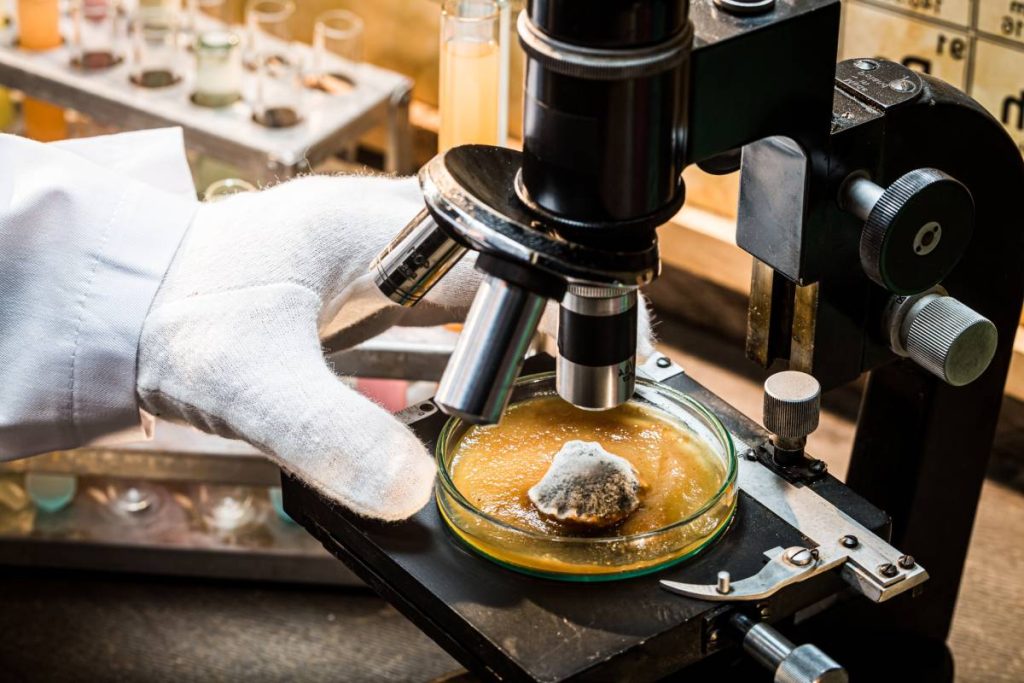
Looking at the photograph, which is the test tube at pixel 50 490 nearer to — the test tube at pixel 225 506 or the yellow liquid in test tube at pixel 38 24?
the test tube at pixel 225 506

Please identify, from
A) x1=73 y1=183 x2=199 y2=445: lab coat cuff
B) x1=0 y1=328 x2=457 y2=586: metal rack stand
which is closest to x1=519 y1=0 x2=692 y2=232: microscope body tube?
x1=73 y1=183 x2=199 y2=445: lab coat cuff

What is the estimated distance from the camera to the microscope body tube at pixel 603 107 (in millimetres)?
787

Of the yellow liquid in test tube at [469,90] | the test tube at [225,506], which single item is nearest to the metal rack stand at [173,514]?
the test tube at [225,506]

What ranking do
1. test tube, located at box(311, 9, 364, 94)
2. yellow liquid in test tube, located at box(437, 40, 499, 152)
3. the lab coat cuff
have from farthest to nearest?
test tube, located at box(311, 9, 364, 94) → yellow liquid in test tube, located at box(437, 40, 499, 152) → the lab coat cuff

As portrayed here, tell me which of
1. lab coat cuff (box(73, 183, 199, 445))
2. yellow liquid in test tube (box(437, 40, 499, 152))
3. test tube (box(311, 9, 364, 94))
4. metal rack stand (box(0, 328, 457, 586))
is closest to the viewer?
lab coat cuff (box(73, 183, 199, 445))

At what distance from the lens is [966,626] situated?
174 cm

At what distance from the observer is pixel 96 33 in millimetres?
2094

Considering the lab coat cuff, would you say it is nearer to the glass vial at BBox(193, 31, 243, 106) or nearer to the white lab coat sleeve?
the white lab coat sleeve

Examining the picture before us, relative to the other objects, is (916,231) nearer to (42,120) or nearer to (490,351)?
(490,351)

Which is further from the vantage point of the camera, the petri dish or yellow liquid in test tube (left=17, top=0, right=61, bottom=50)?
yellow liquid in test tube (left=17, top=0, right=61, bottom=50)

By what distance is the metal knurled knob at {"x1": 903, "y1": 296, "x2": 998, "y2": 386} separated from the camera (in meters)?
0.99

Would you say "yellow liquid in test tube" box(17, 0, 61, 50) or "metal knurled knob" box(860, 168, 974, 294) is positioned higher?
"metal knurled knob" box(860, 168, 974, 294)

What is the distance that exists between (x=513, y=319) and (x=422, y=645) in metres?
0.98

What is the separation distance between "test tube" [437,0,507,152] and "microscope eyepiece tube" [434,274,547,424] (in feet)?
2.37
